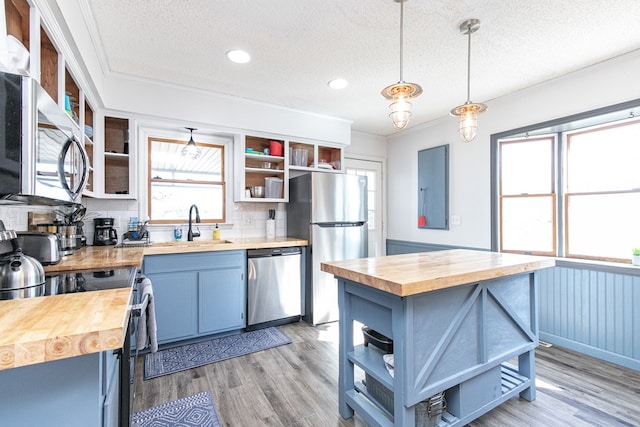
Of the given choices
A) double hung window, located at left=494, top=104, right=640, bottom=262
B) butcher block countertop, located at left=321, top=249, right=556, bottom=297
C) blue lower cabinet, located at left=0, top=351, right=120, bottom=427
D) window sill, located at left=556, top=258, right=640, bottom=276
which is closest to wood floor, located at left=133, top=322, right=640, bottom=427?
window sill, located at left=556, top=258, right=640, bottom=276

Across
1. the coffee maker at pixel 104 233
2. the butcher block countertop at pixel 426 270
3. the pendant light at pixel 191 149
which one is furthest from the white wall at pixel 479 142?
the coffee maker at pixel 104 233

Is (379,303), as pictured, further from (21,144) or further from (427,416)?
(21,144)

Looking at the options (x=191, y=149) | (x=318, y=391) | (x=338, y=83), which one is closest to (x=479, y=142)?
(x=338, y=83)

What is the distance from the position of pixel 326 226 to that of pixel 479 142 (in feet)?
6.96

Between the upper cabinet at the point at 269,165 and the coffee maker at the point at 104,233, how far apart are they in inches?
48.5

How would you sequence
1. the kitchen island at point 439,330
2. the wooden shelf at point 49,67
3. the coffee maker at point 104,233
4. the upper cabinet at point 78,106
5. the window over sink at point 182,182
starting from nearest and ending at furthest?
the upper cabinet at point 78,106, the kitchen island at point 439,330, the wooden shelf at point 49,67, the coffee maker at point 104,233, the window over sink at point 182,182

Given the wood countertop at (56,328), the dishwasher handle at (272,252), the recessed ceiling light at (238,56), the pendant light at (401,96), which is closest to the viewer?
the wood countertop at (56,328)

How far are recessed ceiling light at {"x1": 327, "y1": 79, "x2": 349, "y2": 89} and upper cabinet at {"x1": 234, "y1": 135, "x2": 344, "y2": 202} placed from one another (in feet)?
3.05

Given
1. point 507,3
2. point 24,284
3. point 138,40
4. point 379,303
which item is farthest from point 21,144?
point 507,3

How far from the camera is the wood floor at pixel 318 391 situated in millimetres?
1839

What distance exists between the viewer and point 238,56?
2.49 meters

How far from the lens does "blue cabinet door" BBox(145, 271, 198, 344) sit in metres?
2.67

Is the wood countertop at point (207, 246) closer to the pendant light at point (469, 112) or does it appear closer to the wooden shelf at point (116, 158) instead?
the wooden shelf at point (116, 158)

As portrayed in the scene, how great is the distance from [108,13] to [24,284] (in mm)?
1834
